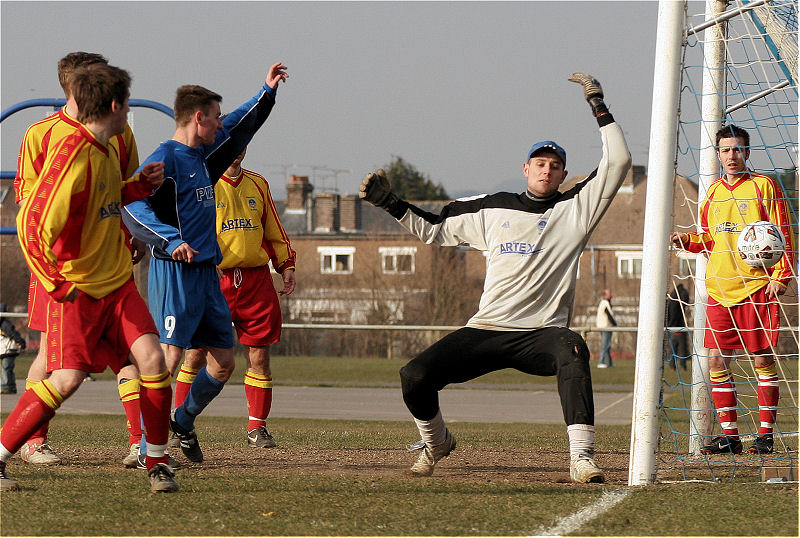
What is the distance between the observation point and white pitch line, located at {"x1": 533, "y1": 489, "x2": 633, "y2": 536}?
462 cm

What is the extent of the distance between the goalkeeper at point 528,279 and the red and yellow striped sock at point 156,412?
4.76 feet

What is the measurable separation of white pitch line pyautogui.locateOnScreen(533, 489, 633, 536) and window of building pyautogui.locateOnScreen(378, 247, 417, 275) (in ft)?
117

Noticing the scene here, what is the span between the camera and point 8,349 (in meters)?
17.7

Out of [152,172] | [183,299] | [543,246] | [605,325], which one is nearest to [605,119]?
[543,246]

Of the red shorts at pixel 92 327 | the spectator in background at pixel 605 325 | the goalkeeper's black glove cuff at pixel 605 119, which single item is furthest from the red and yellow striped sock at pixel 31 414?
the spectator in background at pixel 605 325

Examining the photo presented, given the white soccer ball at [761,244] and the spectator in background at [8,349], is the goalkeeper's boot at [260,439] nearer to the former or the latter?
the white soccer ball at [761,244]

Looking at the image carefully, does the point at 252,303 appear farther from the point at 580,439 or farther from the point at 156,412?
the point at 580,439

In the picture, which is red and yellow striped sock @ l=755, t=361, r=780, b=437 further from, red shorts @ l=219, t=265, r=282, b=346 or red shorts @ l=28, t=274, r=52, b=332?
red shorts @ l=28, t=274, r=52, b=332

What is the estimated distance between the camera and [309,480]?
20.3 feet

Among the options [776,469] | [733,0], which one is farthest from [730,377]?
[733,0]

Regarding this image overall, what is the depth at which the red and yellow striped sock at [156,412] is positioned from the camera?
562 cm

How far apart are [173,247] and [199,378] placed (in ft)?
4.61

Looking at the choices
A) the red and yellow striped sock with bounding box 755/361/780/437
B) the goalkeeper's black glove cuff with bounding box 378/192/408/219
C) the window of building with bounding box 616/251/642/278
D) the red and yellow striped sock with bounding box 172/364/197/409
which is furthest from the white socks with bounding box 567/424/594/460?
the window of building with bounding box 616/251/642/278

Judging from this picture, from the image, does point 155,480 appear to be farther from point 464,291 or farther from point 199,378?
point 464,291
